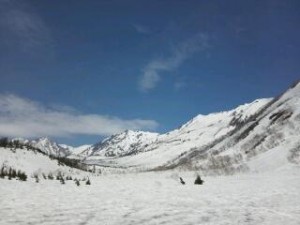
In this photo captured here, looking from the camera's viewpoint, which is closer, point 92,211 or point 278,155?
point 92,211

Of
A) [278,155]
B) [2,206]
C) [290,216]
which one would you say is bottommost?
[290,216]

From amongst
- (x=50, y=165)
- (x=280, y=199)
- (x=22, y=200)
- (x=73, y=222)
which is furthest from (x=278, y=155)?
(x=73, y=222)

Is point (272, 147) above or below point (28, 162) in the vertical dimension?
above

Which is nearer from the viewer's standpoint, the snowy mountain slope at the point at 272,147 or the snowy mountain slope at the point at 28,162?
the snowy mountain slope at the point at 28,162

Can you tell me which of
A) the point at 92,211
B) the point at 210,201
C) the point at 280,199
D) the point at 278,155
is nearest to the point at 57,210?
the point at 92,211

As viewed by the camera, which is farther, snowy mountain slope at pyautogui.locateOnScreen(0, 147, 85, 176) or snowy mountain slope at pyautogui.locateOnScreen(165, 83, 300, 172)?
snowy mountain slope at pyautogui.locateOnScreen(165, 83, 300, 172)

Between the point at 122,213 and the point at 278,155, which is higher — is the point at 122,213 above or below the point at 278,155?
below

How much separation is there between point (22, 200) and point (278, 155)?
127 ft

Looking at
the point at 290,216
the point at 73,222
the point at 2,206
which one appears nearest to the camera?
the point at 73,222

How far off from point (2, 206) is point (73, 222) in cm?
391

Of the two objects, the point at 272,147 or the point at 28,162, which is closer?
the point at 28,162

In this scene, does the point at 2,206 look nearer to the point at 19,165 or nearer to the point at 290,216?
the point at 290,216

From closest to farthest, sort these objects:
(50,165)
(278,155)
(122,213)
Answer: (122,213) < (278,155) < (50,165)

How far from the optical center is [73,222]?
998 cm
